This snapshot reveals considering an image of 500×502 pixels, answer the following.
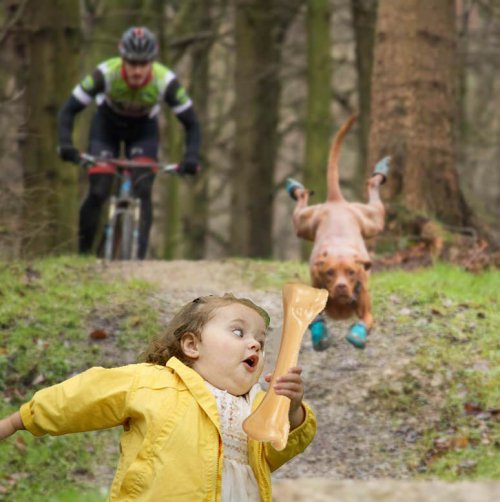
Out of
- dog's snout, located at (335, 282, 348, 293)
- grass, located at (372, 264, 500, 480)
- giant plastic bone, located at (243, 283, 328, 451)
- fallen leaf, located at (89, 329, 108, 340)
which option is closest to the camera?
giant plastic bone, located at (243, 283, 328, 451)

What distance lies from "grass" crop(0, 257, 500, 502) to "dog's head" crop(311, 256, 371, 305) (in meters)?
0.84

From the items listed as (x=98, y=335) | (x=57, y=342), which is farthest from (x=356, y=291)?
(x=57, y=342)

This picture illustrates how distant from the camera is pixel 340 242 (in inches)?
296

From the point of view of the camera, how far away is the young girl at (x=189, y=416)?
3943 mm

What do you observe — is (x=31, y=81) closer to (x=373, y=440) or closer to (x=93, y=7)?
(x=93, y=7)

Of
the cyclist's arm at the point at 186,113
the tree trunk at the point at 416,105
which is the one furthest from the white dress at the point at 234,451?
the tree trunk at the point at 416,105

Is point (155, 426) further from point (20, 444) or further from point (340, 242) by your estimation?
point (340, 242)

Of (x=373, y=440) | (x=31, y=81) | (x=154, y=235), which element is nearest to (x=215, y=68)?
(x=154, y=235)

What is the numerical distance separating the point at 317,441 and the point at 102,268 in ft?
12.5

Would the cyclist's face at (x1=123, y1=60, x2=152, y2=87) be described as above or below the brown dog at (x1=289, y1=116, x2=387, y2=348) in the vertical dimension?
above

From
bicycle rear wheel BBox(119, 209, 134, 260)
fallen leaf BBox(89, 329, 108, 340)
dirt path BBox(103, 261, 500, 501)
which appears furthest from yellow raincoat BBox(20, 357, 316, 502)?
bicycle rear wheel BBox(119, 209, 134, 260)

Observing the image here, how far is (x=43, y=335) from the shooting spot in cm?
855

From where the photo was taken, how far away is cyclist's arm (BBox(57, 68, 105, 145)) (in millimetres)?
11094

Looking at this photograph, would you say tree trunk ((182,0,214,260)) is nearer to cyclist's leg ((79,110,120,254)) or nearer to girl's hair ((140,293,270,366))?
cyclist's leg ((79,110,120,254))
